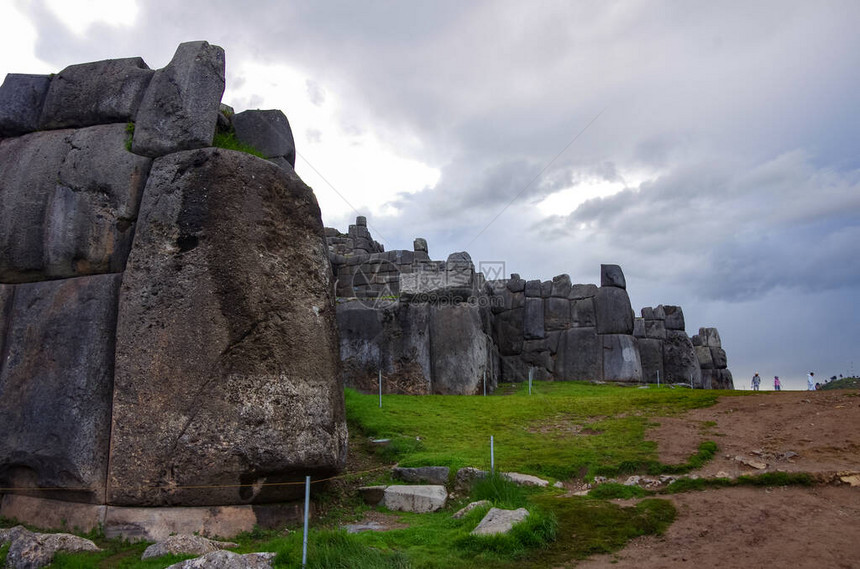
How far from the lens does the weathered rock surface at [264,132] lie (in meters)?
8.55

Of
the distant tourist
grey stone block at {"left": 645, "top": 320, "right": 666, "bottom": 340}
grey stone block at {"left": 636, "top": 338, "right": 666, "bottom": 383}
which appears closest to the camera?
grey stone block at {"left": 636, "top": 338, "right": 666, "bottom": 383}

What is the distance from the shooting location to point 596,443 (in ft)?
34.2

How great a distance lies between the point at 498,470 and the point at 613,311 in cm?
1380

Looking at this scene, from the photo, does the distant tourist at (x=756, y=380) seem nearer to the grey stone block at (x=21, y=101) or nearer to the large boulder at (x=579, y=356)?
the large boulder at (x=579, y=356)

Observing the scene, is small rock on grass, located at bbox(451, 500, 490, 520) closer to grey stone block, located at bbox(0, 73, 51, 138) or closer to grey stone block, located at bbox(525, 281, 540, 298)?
grey stone block, located at bbox(0, 73, 51, 138)

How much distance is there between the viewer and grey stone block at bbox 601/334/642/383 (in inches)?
819

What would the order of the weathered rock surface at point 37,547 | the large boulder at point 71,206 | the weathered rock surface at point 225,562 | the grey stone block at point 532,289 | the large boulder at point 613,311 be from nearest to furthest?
the weathered rock surface at point 225,562, the weathered rock surface at point 37,547, the large boulder at point 71,206, the large boulder at point 613,311, the grey stone block at point 532,289

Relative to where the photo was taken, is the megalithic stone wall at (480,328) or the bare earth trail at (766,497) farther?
the megalithic stone wall at (480,328)

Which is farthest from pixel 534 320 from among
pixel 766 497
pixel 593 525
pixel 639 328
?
pixel 593 525

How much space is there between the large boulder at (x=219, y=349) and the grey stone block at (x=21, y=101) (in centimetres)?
218

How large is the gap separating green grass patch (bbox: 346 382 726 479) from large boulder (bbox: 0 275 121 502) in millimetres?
4338

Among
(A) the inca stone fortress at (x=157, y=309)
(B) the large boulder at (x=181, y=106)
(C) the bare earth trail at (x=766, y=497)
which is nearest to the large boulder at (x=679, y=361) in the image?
(C) the bare earth trail at (x=766, y=497)

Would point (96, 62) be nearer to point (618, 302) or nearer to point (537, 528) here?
point (537, 528)

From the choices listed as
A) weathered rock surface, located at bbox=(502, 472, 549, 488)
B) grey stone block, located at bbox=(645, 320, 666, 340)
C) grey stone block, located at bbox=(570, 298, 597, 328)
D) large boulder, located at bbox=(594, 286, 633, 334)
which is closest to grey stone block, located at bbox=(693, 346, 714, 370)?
grey stone block, located at bbox=(645, 320, 666, 340)
